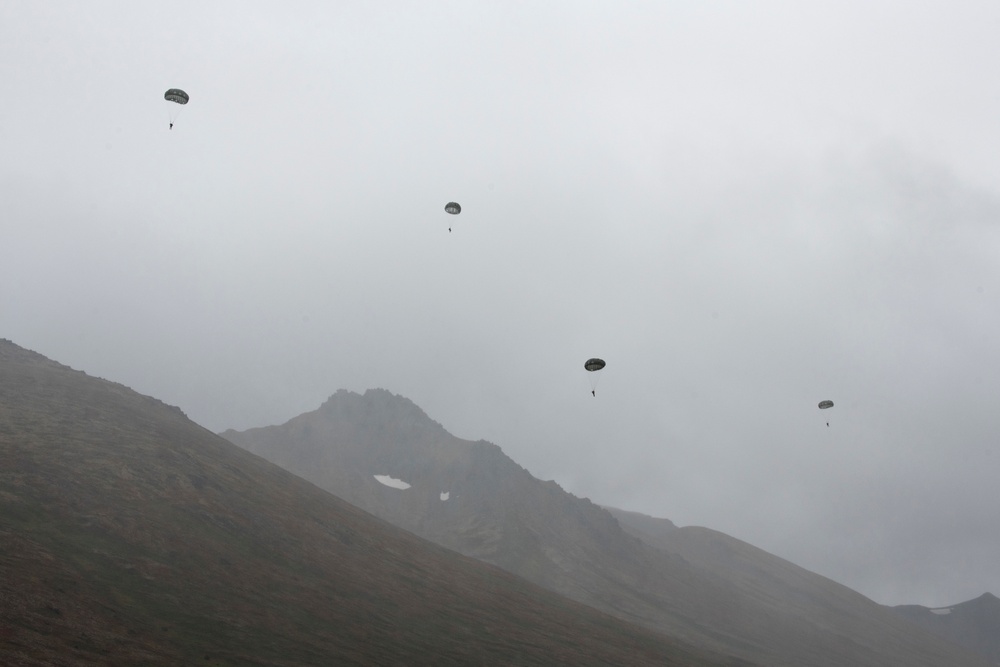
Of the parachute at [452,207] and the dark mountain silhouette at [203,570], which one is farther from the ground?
the parachute at [452,207]

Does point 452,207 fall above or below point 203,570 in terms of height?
above

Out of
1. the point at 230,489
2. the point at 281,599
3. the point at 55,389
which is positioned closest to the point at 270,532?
the point at 230,489

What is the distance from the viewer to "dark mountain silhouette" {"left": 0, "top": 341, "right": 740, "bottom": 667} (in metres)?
39.8

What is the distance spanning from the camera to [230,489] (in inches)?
3420

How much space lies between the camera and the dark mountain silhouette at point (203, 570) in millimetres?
39750

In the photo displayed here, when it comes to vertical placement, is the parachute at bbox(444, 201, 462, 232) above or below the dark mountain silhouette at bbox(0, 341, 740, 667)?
above

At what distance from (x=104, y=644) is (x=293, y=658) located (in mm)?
12206

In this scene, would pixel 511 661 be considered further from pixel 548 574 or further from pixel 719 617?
pixel 719 617

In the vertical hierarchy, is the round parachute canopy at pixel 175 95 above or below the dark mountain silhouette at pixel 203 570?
above

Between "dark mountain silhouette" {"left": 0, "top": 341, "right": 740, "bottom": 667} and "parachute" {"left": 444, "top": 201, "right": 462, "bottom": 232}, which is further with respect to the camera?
"parachute" {"left": 444, "top": 201, "right": 462, "bottom": 232}

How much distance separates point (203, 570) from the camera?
188 ft

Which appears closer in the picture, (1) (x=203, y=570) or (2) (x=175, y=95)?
(1) (x=203, y=570)

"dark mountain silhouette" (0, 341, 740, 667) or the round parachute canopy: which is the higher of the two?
the round parachute canopy

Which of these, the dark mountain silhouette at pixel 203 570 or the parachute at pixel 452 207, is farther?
the parachute at pixel 452 207
